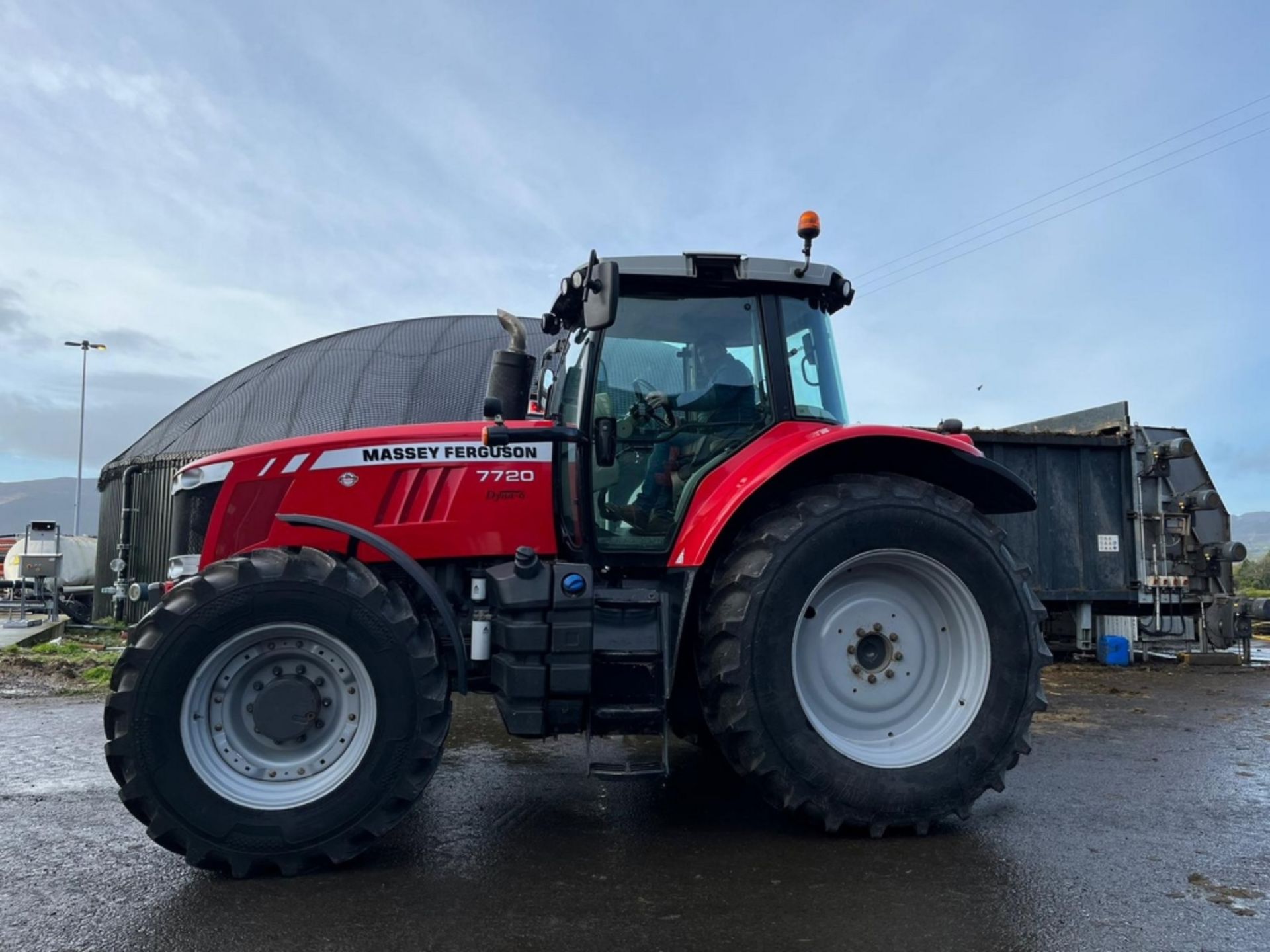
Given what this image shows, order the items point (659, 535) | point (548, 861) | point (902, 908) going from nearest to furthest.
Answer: point (902, 908)
point (548, 861)
point (659, 535)

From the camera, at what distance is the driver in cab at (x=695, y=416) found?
3.84 m

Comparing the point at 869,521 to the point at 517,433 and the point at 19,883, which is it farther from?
the point at 19,883

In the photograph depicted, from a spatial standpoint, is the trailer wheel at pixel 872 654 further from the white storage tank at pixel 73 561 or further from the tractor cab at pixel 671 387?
the white storage tank at pixel 73 561

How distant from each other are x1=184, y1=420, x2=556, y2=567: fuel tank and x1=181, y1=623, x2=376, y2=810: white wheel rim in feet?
1.71

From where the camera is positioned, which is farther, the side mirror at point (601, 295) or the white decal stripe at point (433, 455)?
the white decal stripe at point (433, 455)

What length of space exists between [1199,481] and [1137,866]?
326 inches

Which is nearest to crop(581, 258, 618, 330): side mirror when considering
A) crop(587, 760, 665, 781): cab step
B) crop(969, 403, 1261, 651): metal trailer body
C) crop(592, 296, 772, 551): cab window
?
crop(592, 296, 772, 551): cab window

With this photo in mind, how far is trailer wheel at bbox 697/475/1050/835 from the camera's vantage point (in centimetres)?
338

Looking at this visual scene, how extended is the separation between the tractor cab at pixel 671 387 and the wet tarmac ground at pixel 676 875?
1.21 metres

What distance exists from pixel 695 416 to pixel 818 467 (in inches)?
22.9

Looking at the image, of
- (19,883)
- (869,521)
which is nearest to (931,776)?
(869,521)

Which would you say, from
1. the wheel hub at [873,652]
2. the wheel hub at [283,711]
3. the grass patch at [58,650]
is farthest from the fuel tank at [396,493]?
the grass patch at [58,650]

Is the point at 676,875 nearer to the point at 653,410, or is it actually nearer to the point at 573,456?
the point at 573,456

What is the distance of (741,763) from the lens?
3.37 m
